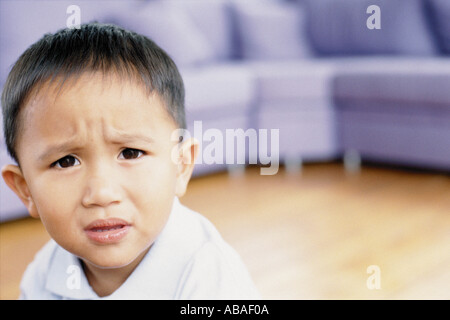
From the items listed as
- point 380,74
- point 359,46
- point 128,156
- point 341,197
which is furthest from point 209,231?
point 359,46

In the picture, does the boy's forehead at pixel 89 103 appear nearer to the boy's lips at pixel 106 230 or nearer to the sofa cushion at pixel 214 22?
the boy's lips at pixel 106 230

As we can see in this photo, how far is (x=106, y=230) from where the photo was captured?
0.55m

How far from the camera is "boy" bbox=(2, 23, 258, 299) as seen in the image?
0.54m

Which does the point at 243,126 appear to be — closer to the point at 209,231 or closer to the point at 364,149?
the point at 364,149

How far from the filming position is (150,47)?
0.62m

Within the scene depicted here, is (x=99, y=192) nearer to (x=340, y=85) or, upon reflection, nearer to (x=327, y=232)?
(x=327, y=232)

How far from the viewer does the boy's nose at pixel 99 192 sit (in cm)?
52

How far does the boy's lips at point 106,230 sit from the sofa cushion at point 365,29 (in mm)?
1621

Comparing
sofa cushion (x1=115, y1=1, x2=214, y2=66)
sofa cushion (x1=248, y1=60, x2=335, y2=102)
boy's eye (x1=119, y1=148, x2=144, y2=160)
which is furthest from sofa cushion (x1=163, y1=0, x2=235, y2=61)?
boy's eye (x1=119, y1=148, x2=144, y2=160)

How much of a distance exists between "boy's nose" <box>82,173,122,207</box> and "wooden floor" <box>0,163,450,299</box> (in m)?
0.44

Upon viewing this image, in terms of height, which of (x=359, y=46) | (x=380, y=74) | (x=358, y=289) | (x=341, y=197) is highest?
(x=359, y=46)

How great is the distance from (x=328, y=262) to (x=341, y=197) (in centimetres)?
48
